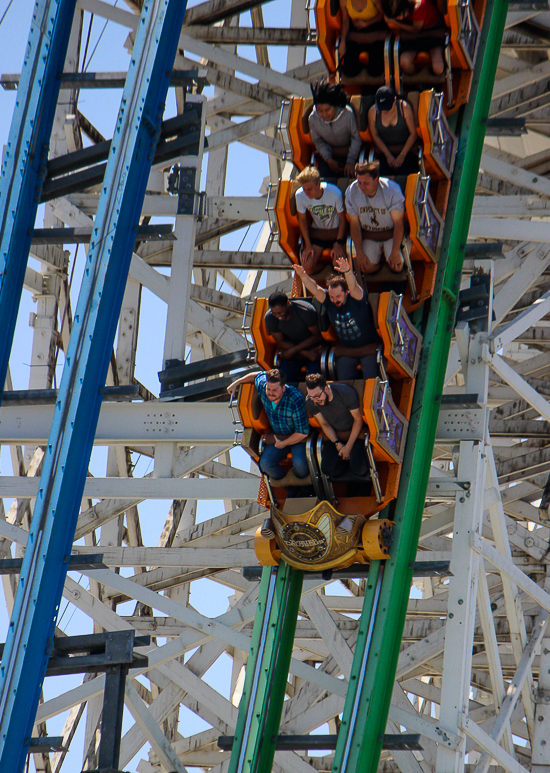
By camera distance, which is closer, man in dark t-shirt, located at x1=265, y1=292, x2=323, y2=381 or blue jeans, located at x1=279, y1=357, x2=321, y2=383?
man in dark t-shirt, located at x1=265, y1=292, x2=323, y2=381

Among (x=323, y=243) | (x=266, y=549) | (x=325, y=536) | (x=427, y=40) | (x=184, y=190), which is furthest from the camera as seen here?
(x=184, y=190)

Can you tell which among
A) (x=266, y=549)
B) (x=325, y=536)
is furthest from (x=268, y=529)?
(x=325, y=536)

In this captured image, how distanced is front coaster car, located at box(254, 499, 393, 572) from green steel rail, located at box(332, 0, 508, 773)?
22 cm

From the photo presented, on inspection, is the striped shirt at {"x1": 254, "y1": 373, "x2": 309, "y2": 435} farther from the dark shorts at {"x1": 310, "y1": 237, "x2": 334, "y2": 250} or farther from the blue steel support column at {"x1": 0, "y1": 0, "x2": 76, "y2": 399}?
the blue steel support column at {"x1": 0, "y1": 0, "x2": 76, "y2": 399}

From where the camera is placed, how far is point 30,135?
24.4 ft

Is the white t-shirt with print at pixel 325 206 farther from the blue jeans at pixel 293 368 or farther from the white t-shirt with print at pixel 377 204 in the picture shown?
the blue jeans at pixel 293 368

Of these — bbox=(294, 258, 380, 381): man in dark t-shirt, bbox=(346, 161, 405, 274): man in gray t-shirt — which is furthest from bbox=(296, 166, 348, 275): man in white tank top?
bbox=(294, 258, 380, 381): man in dark t-shirt

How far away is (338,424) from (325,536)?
798 mm

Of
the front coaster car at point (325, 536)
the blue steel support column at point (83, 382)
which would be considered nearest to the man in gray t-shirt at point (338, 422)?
the front coaster car at point (325, 536)

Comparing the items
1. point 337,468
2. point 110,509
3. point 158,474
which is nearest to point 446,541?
point 110,509

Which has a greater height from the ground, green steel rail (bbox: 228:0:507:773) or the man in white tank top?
the man in white tank top

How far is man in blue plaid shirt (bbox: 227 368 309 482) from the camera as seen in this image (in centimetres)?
842

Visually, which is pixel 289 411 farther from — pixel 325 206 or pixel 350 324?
pixel 325 206

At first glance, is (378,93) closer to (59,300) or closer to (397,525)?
(397,525)
